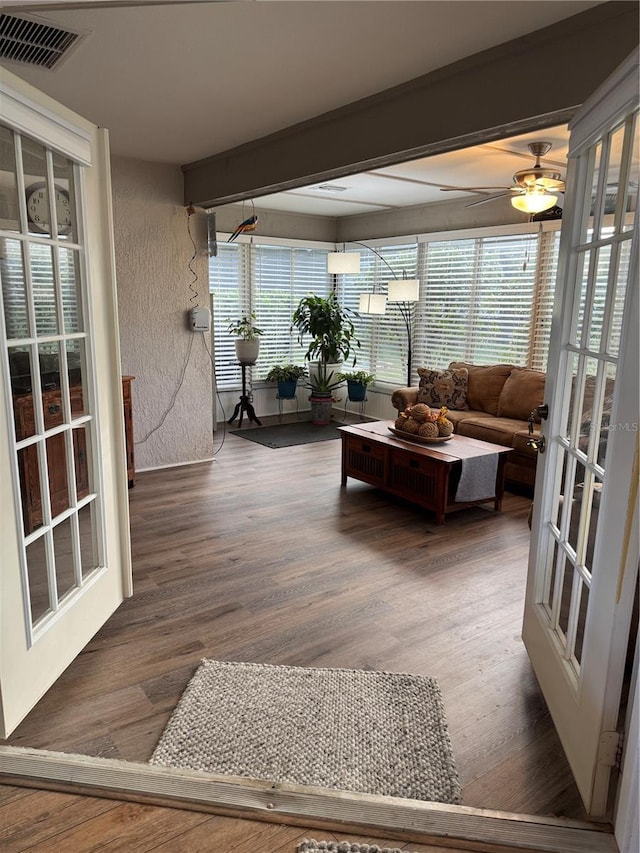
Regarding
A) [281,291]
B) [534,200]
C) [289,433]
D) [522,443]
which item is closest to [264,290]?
[281,291]

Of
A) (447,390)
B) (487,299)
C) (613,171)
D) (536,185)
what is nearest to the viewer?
(613,171)

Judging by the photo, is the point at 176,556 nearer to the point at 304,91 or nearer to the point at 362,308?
the point at 304,91

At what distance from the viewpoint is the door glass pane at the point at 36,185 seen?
2.02 m

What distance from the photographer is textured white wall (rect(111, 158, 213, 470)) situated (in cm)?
471

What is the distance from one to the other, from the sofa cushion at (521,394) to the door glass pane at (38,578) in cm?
411

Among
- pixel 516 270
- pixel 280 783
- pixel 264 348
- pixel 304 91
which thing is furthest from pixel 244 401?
pixel 280 783

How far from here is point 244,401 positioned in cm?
708

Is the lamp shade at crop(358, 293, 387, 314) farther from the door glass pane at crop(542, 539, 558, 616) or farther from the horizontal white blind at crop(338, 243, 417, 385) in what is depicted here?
the door glass pane at crop(542, 539, 558, 616)

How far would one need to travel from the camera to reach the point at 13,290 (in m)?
1.98

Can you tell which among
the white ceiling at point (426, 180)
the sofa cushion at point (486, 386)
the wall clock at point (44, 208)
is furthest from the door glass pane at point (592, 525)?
the sofa cushion at point (486, 386)

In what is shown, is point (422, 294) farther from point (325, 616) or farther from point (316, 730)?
point (316, 730)

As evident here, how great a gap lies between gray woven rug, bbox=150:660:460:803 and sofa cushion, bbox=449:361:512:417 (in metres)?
3.62

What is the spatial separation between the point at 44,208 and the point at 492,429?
382cm

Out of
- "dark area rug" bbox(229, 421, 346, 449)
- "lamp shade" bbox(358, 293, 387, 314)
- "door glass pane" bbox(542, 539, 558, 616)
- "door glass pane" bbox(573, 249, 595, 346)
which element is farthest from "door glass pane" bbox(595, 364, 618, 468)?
"lamp shade" bbox(358, 293, 387, 314)
